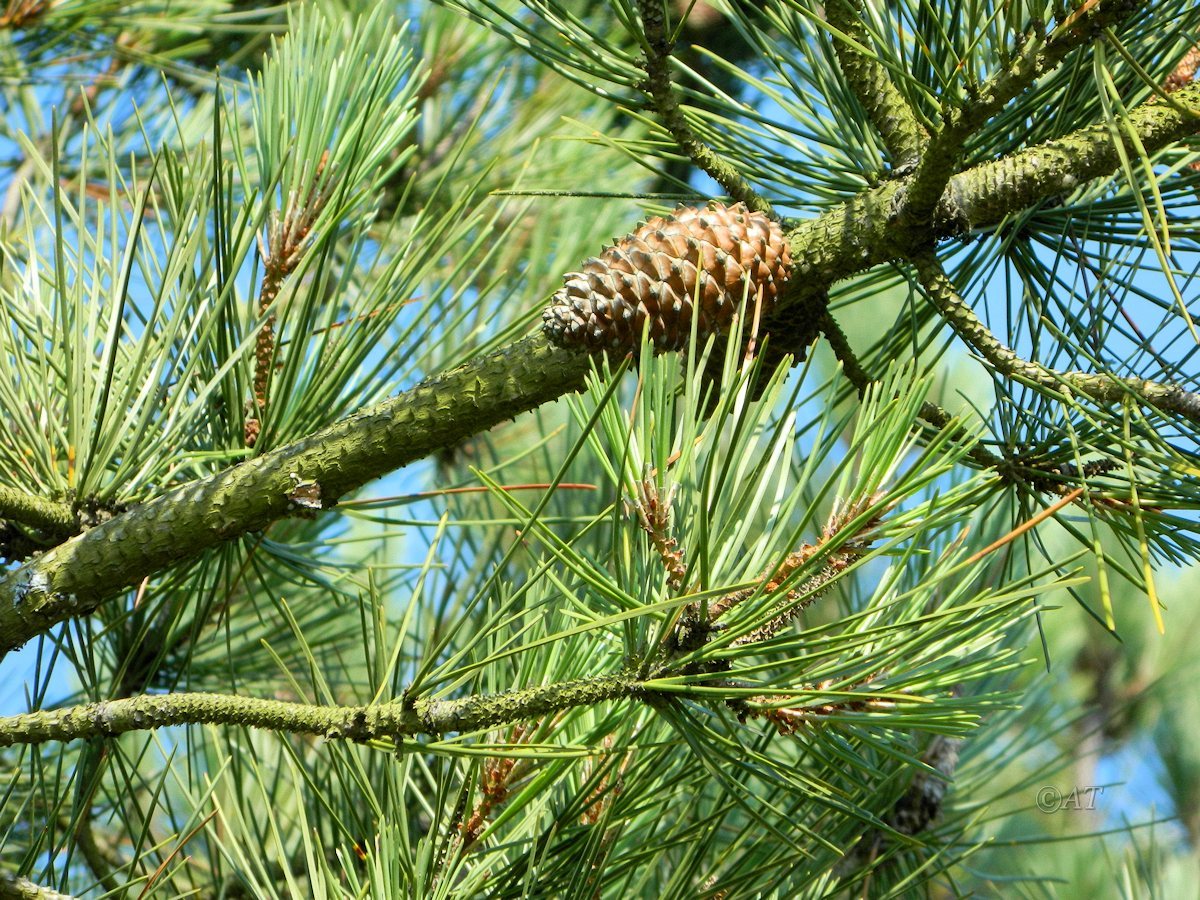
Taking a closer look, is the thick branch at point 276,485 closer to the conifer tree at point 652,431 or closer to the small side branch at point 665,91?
the conifer tree at point 652,431

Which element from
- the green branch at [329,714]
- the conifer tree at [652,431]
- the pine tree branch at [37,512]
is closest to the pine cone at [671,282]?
the conifer tree at [652,431]

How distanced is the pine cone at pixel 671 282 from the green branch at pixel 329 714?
0.51ft

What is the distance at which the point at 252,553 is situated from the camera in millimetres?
675

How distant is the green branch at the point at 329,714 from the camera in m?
0.42

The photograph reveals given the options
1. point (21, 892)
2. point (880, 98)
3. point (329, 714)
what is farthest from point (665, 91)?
point (21, 892)

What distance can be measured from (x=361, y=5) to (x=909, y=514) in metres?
1.27

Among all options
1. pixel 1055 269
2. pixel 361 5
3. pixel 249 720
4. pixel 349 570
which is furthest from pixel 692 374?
pixel 361 5

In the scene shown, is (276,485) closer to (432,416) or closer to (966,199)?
(432,416)

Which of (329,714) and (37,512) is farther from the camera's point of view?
(37,512)

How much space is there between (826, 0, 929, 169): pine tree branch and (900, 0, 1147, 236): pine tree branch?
7 centimetres

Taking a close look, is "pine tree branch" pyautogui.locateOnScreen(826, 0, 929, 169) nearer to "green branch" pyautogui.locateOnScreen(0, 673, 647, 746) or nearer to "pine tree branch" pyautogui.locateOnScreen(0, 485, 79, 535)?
"green branch" pyautogui.locateOnScreen(0, 673, 647, 746)

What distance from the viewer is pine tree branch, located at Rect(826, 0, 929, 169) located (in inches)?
22.1

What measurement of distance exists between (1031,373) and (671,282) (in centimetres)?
16

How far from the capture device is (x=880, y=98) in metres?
0.57
